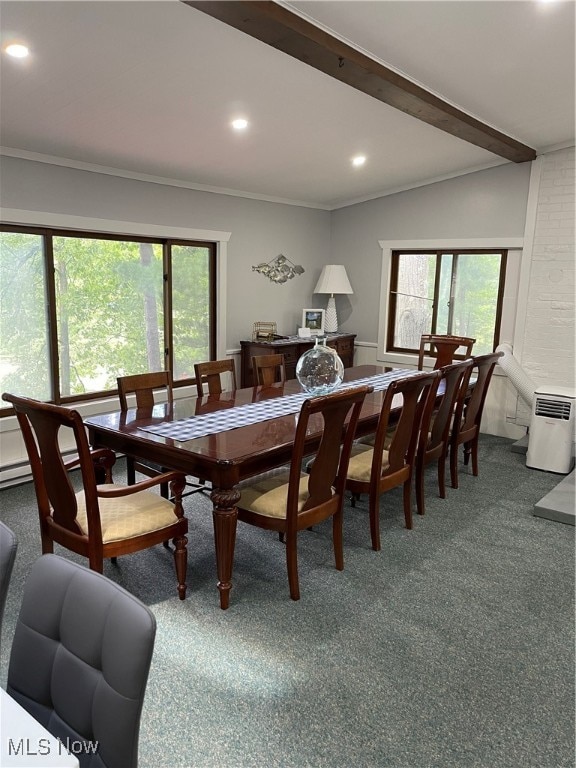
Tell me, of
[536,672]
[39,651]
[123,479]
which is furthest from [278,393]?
[39,651]

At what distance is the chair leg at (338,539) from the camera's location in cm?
280

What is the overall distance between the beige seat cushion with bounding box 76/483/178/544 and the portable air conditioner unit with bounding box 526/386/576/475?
10.5ft

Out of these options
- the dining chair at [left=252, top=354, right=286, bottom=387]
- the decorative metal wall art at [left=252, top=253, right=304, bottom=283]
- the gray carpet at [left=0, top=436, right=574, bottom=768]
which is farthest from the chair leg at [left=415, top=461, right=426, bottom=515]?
the decorative metal wall art at [left=252, top=253, right=304, bottom=283]

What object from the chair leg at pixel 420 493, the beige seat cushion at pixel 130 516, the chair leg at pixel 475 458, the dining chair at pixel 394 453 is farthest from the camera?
the chair leg at pixel 475 458

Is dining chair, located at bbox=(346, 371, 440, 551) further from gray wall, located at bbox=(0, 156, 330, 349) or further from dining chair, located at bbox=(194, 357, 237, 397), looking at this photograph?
gray wall, located at bbox=(0, 156, 330, 349)

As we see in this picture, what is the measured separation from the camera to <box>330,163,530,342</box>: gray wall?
510 centimetres

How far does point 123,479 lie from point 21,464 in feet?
2.32

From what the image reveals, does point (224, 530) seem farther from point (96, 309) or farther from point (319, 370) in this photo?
point (96, 309)

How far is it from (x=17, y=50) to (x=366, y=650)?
9.77 feet

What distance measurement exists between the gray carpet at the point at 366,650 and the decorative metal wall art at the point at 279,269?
3.03 m

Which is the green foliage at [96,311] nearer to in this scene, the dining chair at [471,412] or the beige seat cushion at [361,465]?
the beige seat cushion at [361,465]

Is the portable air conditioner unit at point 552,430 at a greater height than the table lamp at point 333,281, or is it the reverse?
the table lamp at point 333,281

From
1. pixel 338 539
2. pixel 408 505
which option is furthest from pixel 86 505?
pixel 408 505

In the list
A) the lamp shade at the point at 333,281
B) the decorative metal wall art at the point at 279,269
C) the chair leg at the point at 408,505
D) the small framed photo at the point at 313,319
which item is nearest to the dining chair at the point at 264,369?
the chair leg at the point at 408,505
